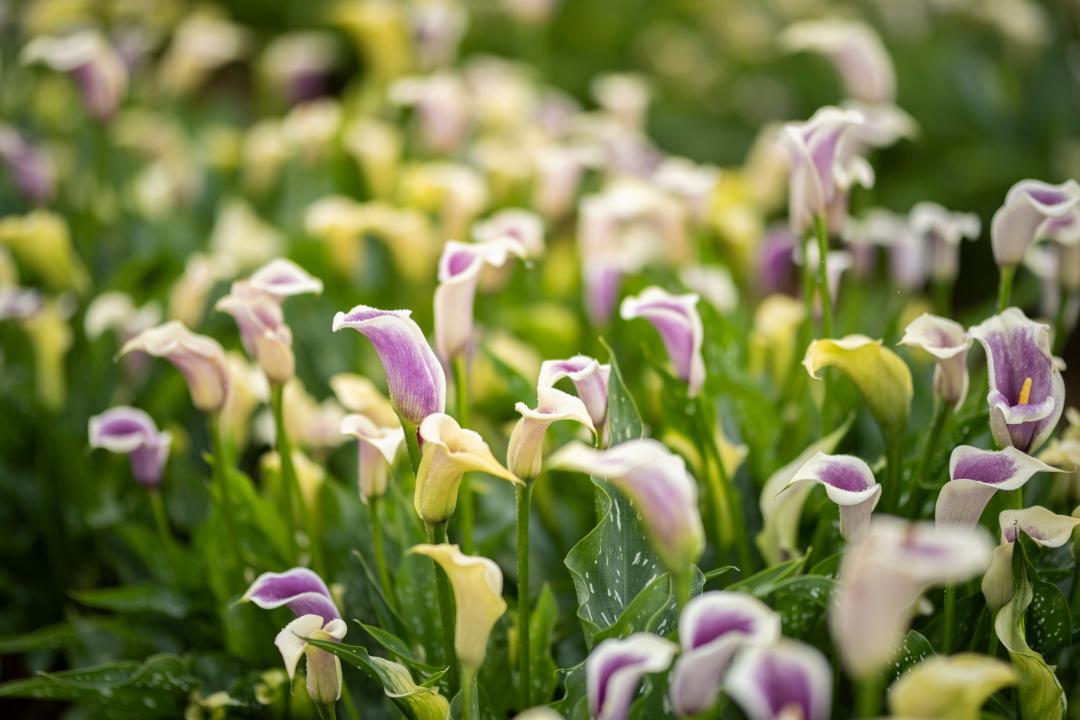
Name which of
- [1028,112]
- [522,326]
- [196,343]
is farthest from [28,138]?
[1028,112]

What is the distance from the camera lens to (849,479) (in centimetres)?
81

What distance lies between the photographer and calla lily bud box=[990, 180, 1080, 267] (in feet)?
3.00

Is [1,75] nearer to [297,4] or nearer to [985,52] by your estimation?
[297,4]

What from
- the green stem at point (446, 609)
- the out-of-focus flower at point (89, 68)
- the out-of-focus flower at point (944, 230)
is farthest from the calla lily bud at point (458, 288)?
the out-of-focus flower at point (89, 68)

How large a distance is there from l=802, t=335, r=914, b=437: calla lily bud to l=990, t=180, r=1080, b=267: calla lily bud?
19cm

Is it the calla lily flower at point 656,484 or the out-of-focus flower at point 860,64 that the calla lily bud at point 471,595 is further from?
the out-of-focus flower at point 860,64

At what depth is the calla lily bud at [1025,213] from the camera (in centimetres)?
91

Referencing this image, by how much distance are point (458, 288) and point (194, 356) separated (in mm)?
268

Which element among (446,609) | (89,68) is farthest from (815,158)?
(89,68)

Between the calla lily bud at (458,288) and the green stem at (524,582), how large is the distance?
19 centimetres

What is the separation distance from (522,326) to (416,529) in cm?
54

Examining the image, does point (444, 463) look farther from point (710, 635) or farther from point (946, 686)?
point (946, 686)

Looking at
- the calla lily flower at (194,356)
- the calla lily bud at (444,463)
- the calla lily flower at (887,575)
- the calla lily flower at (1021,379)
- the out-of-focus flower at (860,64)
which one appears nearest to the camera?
the calla lily flower at (887,575)

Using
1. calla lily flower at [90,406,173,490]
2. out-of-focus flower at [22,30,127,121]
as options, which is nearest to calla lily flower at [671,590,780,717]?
calla lily flower at [90,406,173,490]
